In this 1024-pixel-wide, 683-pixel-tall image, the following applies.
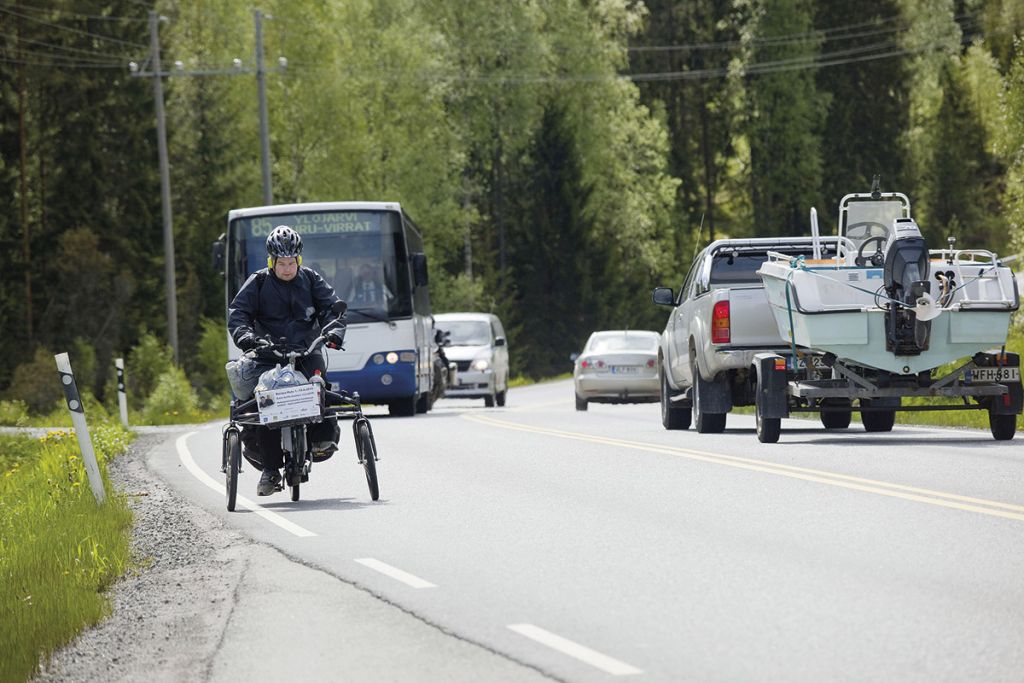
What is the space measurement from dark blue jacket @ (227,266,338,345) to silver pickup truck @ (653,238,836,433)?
640 centimetres

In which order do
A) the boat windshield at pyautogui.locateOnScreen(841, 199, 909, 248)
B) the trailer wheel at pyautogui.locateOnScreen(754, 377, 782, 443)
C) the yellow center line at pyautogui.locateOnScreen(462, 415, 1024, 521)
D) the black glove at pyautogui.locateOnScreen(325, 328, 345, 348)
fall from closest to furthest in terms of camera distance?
the yellow center line at pyautogui.locateOnScreen(462, 415, 1024, 521) < the black glove at pyautogui.locateOnScreen(325, 328, 345, 348) < the trailer wheel at pyautogui.locateOnScreen(754, 377, 782, 443) < the boat windshield at pyautogui.locateOnScreen(841, 199, 909, 248)

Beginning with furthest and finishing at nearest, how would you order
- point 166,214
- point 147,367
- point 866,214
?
point 166,214 < point 147,367 < point 866,214

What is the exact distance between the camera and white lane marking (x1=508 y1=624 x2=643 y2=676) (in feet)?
23.4

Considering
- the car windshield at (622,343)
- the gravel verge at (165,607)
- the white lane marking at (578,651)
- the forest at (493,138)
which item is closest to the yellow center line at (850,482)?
the white lane marking at (578,651)

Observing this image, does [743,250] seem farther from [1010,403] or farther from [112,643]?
[112,643]

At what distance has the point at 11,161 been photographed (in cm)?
5762

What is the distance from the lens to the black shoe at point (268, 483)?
1397cm

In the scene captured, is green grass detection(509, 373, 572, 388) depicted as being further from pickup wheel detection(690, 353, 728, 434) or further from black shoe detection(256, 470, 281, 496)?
black shoe detection(256, 470, 281, 496)

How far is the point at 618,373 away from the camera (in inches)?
1314

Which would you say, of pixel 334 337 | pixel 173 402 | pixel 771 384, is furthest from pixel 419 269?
pixel 334 337

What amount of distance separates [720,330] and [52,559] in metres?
9.45

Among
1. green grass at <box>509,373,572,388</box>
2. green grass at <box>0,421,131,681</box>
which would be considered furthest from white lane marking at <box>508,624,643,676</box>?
green grass at <box>509,373,572,388</box>

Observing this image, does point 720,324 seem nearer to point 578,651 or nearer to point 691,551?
point 691,551

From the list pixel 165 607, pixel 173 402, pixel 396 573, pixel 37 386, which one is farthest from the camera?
pixel 37 386
